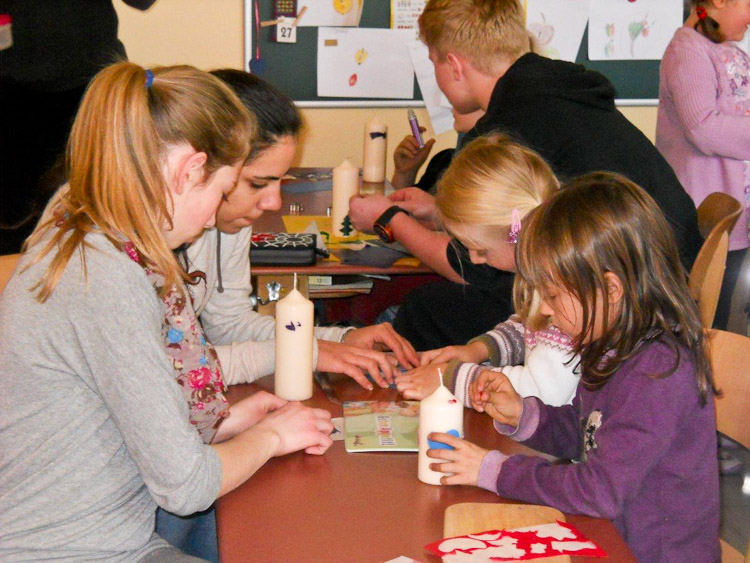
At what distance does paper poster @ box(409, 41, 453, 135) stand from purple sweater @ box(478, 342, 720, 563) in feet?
9.60

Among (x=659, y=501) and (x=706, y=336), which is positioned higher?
(x=706, y=336)

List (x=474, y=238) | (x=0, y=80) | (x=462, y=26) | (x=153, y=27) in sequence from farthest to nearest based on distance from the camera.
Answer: (x=153, y=27) → (x=0, y=80) → (x=462, y=26) → (x=474, y=238)

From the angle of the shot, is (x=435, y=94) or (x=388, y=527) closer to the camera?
(x=388, y=527)

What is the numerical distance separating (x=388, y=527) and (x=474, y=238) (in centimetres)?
81

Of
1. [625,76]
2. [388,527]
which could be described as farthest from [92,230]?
[625,76]

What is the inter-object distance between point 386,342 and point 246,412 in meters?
0.39

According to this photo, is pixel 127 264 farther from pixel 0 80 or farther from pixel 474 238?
pixel 0 80

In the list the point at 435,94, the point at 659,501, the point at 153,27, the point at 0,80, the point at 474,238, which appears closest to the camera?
the point at 659,501

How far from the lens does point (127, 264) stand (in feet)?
3.71

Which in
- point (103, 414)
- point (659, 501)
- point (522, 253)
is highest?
point (522, 253)

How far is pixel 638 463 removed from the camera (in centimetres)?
121

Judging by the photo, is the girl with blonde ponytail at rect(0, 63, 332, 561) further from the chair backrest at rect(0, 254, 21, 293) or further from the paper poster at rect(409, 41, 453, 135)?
the paper poster at rect(409, 41, 453, 135)

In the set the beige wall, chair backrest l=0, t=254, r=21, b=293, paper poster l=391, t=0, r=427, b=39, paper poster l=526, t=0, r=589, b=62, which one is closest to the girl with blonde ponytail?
chair backrest l=0, t=254, r=21, b=293

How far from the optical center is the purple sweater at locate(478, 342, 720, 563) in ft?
3.91
